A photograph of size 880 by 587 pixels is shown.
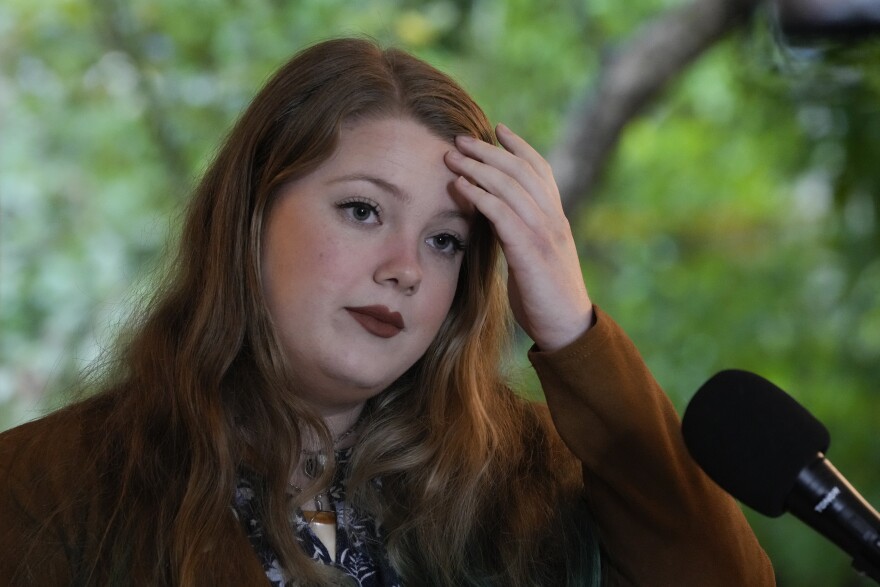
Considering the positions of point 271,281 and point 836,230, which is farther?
point 836,230

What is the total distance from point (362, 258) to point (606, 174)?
1.38m

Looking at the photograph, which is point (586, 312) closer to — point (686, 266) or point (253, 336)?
point (253, 336)

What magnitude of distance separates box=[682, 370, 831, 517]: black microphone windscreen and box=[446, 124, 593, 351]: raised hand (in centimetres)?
30

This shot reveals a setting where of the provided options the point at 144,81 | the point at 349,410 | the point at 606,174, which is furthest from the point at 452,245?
the point at 144,81

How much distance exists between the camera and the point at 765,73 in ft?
7.55

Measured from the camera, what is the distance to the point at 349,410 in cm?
124

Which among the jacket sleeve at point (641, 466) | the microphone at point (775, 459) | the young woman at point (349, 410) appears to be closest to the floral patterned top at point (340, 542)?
the young woman at point (349, 410)

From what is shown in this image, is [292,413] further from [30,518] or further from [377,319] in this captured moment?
[30,518]

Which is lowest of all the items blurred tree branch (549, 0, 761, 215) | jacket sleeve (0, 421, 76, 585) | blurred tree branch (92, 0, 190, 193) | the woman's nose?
jacket sleeve (0, 421, 76, 585)

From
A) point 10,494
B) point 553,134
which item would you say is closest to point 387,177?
point 10,494

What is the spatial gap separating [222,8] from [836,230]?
1.43 metres

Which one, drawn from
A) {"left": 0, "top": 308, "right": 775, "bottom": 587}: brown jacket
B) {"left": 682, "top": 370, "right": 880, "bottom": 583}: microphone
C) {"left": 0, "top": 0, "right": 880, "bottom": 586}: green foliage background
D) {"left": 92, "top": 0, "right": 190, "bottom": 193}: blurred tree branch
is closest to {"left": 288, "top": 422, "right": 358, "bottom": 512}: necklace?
{"left": 0, "top": 308, "right": 775, "bottom": 587}: brown jacket

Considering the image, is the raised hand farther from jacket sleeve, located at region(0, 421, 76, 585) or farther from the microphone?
jacket sleeve, located at region(0, 421, 76, 585)

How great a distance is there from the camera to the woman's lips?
110 centimetres
